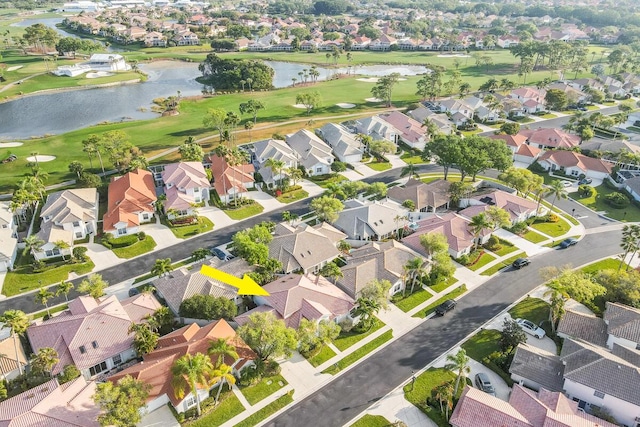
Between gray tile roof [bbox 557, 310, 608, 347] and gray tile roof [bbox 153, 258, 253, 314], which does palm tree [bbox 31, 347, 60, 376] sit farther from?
gray tile roof [bbox 557, 310, 608, 347]

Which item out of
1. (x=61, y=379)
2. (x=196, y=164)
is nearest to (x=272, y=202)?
(x=196, y=164)

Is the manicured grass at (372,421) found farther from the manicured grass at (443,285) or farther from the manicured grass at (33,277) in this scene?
the manicured grass at (33,277)

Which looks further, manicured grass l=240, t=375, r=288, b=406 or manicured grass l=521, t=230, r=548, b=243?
manicured grass l=521, t=230, r=548, b=243

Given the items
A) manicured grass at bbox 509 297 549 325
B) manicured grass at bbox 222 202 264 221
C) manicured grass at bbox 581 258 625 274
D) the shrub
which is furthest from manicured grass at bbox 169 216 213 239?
the shrub

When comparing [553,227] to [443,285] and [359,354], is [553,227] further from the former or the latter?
[359,354]

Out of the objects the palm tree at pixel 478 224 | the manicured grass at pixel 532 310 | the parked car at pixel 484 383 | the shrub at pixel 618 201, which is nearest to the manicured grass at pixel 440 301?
A: the manicured grass at pixel 532 310
